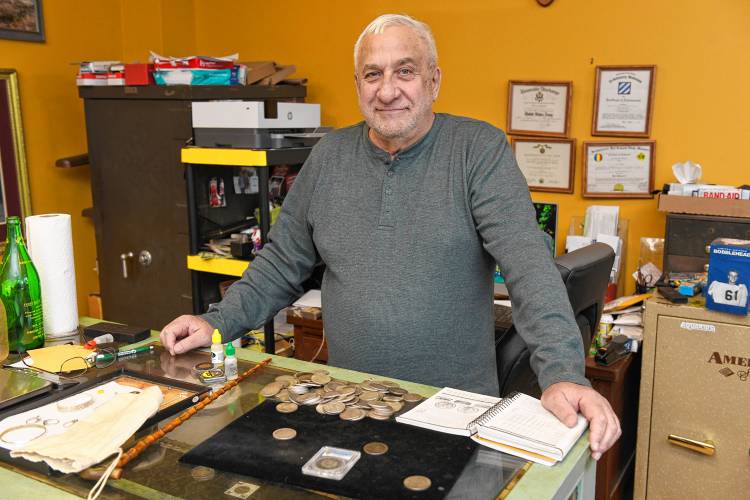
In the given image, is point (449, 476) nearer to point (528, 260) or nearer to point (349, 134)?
point (528, 260)

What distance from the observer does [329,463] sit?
3.35 feet

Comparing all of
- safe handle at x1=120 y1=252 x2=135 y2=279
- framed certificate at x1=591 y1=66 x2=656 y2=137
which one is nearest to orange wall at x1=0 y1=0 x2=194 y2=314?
safe handle at x1=120 y1=252 x2=135 y2=279

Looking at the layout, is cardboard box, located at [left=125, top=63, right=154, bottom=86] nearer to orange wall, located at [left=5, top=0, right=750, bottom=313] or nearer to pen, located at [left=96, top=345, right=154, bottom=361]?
orange wall, located at [left=5, top=0, right=750, bottom=313]

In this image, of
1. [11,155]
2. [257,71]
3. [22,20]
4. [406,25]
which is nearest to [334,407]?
[406,25]

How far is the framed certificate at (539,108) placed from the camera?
2.75 metres

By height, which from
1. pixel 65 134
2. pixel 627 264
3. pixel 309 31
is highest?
pixel 309 31

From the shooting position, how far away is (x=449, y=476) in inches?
39.1

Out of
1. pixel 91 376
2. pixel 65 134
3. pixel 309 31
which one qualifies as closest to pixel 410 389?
pixel 91 376

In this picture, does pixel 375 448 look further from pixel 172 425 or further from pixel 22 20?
pixel 22 20

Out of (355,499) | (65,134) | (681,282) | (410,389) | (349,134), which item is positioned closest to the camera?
(355,499)

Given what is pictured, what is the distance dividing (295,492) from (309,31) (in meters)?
2.70

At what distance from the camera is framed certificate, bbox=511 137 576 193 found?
2.78 meters

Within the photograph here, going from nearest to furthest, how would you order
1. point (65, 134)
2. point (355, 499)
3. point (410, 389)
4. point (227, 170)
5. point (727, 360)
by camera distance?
point (355, 499)
point (410, 389)
point (727, 360)
point (227, 170)
point (65, 134)

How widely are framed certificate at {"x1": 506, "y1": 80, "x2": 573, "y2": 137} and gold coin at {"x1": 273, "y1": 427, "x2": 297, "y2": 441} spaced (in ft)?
6.56
